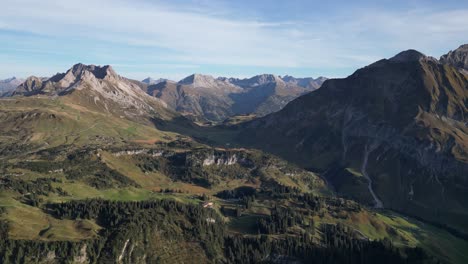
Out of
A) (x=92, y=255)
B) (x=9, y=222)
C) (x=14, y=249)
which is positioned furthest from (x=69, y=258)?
(x=9, y=222)

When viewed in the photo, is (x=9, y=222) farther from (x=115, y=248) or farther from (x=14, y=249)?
(x=115, y=248)

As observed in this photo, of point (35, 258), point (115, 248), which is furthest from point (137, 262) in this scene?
point (35, 258)

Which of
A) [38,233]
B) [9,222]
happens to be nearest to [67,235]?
[38,233]

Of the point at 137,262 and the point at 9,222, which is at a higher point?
the point at 9,222

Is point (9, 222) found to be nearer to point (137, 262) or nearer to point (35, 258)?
point (35, 258)

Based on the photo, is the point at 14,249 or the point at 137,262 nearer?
the point at 14,249

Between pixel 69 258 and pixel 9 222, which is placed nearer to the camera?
pixel 69 258

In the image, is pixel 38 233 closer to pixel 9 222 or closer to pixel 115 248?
pixel 9 222
